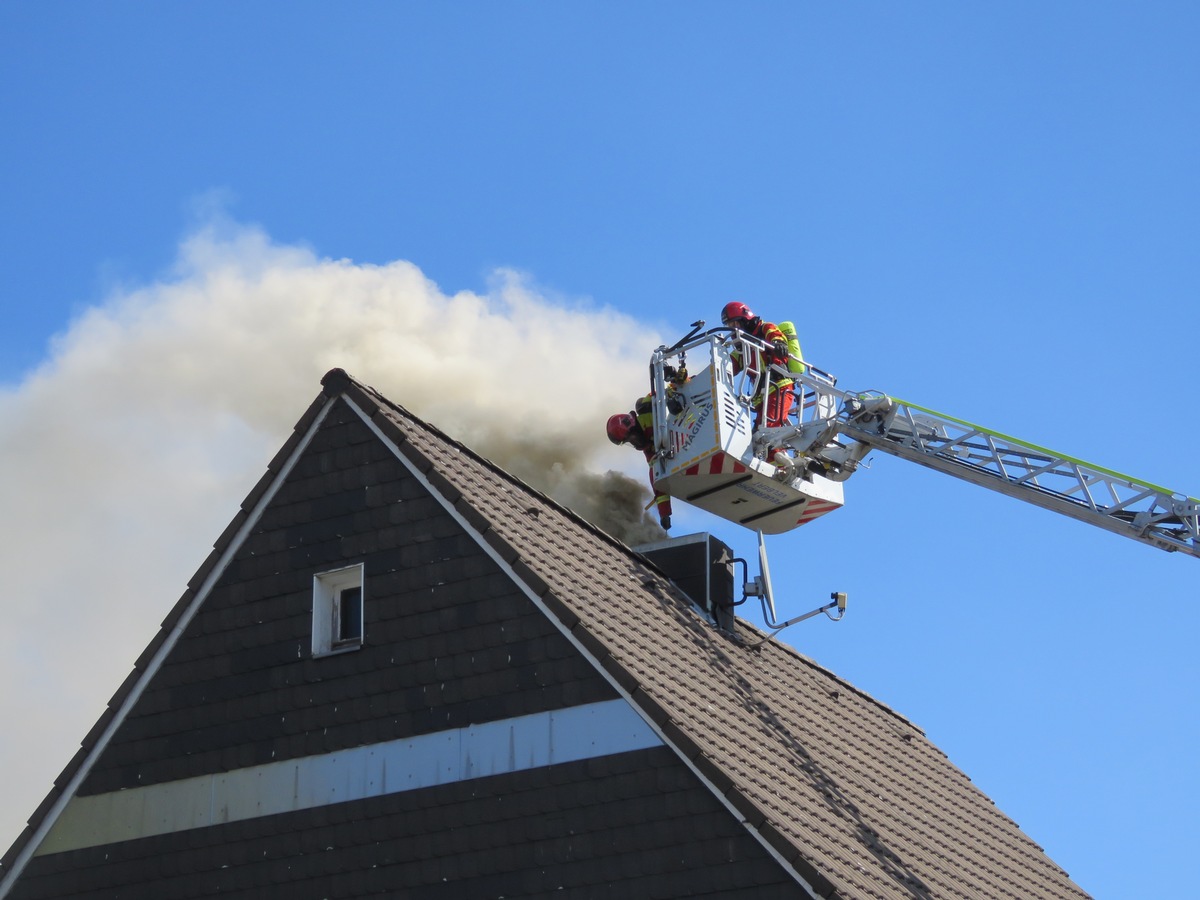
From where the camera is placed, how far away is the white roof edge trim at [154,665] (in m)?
19.2

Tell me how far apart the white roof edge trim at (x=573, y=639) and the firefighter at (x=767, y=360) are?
7590 mm

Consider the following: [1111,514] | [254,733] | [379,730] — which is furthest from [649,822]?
[1111,514]

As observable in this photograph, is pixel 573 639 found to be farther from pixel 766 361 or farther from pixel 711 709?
pixel 766 361

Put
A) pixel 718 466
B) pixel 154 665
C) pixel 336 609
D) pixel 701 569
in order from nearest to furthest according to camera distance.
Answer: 1. pixel 336 609
2. pixel 154 665
3. pixel 701 569
4. pixel 718 466

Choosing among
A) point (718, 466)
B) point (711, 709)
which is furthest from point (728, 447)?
point (711, 709)

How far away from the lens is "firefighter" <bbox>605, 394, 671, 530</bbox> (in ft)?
85.1

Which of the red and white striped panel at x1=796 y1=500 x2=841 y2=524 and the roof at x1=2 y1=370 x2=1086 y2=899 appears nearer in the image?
the roof at x1=2 y1=370 x2=1086 y2=899

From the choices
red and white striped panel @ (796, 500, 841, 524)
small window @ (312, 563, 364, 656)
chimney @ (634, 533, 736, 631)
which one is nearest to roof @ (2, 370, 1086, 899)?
chimney @ (634, 533, 736, 631)

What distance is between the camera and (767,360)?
85.5 ft

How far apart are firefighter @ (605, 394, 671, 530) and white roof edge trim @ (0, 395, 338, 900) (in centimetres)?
702

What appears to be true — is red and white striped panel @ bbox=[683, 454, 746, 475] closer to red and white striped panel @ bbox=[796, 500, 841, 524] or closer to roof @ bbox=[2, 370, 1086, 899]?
red and white striped panel @ bbox=[796, 500, 841, 524]

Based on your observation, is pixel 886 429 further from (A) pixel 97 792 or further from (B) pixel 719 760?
(A) pixel 97 792

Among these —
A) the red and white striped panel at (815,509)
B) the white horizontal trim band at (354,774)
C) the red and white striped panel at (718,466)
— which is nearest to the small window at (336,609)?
the white horizontal trim band at (354,774)

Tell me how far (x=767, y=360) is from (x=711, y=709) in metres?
8.69
